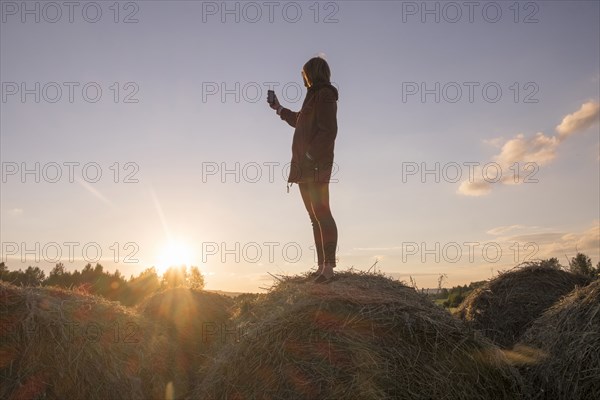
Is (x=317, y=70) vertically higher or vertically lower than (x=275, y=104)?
higher

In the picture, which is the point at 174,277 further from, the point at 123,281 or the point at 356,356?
the point at 356,356

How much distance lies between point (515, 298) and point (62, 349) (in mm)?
7854

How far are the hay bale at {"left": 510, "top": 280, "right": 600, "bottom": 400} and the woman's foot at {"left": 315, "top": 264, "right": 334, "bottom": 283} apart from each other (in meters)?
2.64

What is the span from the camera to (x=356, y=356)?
13.5ft

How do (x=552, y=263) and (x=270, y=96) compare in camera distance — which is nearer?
(x=270, y=96)

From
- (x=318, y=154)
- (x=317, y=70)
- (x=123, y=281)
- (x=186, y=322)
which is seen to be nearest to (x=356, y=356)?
(x=318, y=154)

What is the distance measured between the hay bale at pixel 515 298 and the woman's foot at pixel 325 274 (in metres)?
3.92

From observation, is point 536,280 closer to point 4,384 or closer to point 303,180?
point 303,180

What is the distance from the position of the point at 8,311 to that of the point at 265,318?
2609 mm

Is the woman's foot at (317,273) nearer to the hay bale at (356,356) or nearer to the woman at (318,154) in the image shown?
the woman at (318,154)

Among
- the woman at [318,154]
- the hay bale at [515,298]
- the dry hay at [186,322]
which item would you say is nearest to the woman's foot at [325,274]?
the woman at [318,154]

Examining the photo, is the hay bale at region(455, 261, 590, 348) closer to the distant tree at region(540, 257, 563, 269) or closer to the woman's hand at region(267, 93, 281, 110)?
the distant tree at region(540, 257, 563, 269)

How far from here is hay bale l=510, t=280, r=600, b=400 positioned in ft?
17.3

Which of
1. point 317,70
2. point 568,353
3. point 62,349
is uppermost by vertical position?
point 317,70
